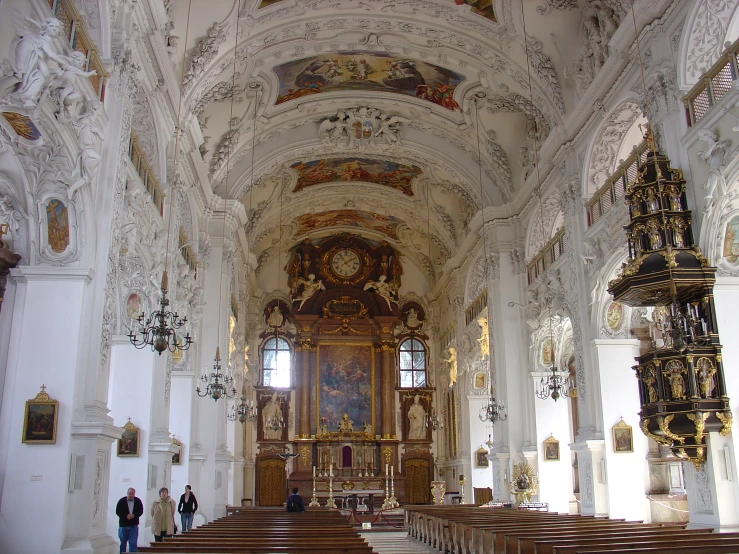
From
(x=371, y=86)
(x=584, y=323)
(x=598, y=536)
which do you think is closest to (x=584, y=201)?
(x=584, y=323)

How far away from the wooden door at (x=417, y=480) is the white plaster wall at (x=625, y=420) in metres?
15.0

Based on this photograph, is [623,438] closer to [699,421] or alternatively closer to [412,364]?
[699,421]

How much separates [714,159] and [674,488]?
871 centimetres

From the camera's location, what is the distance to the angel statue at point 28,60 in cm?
748

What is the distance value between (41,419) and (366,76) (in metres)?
12.9

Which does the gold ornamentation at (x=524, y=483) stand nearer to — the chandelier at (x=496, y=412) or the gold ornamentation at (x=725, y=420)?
the chandelier at (x=496, y=412)

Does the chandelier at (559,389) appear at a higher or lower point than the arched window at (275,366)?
lower

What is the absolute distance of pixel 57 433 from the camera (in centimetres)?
818

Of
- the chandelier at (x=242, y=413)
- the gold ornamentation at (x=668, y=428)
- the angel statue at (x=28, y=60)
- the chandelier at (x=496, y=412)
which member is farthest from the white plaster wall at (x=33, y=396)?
the chandelier at (x=496, y=412)

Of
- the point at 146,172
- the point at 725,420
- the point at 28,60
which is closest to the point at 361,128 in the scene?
the point at 146,172

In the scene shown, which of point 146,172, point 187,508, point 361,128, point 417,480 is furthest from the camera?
point 417,480

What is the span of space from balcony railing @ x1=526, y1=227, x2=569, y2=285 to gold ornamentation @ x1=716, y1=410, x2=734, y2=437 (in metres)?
6.50

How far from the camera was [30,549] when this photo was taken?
776cm

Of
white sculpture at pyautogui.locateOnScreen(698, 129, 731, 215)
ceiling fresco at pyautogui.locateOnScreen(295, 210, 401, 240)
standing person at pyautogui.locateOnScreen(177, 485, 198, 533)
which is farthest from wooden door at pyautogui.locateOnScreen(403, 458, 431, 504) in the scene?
white sculpture at pyautogui.locateOnScreen(698, 129, 731, 215)
